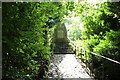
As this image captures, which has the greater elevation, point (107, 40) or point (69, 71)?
point (107, 40)

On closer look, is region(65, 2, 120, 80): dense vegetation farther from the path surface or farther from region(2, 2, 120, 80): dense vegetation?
the path surface

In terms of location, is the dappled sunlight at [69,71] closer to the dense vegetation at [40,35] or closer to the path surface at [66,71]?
the path surface at [66,71]

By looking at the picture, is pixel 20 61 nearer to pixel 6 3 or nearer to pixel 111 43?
pixel 6 3

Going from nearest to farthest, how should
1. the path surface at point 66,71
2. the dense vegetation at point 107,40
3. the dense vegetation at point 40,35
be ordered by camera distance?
the dense vegetation at point 40,35 → the dense vegetation at point 107,40 → the path surface at point 66,71

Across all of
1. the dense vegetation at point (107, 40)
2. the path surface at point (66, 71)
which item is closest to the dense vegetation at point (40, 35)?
the dense vegetation at point (107, 40)

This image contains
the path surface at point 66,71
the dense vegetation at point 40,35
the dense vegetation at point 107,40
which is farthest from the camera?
the path surface at point 66,71

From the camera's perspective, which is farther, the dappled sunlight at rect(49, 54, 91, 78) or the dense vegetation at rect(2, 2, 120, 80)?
the dappled sunlight at rect(49, 54, 91, 78)

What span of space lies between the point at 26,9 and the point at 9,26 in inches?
19.7

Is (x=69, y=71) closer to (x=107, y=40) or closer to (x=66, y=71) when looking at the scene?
(x=66, y=71)

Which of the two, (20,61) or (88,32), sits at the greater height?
(88,32)

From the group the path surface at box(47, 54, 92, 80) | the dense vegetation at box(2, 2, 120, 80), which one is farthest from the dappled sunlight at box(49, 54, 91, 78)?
the dense vegetation at box(2, 2, 120, 80)

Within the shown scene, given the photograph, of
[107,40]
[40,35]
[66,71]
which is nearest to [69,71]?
[66,71]

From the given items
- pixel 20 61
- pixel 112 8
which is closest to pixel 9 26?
pixel 20 61

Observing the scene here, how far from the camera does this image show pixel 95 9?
5.48m
